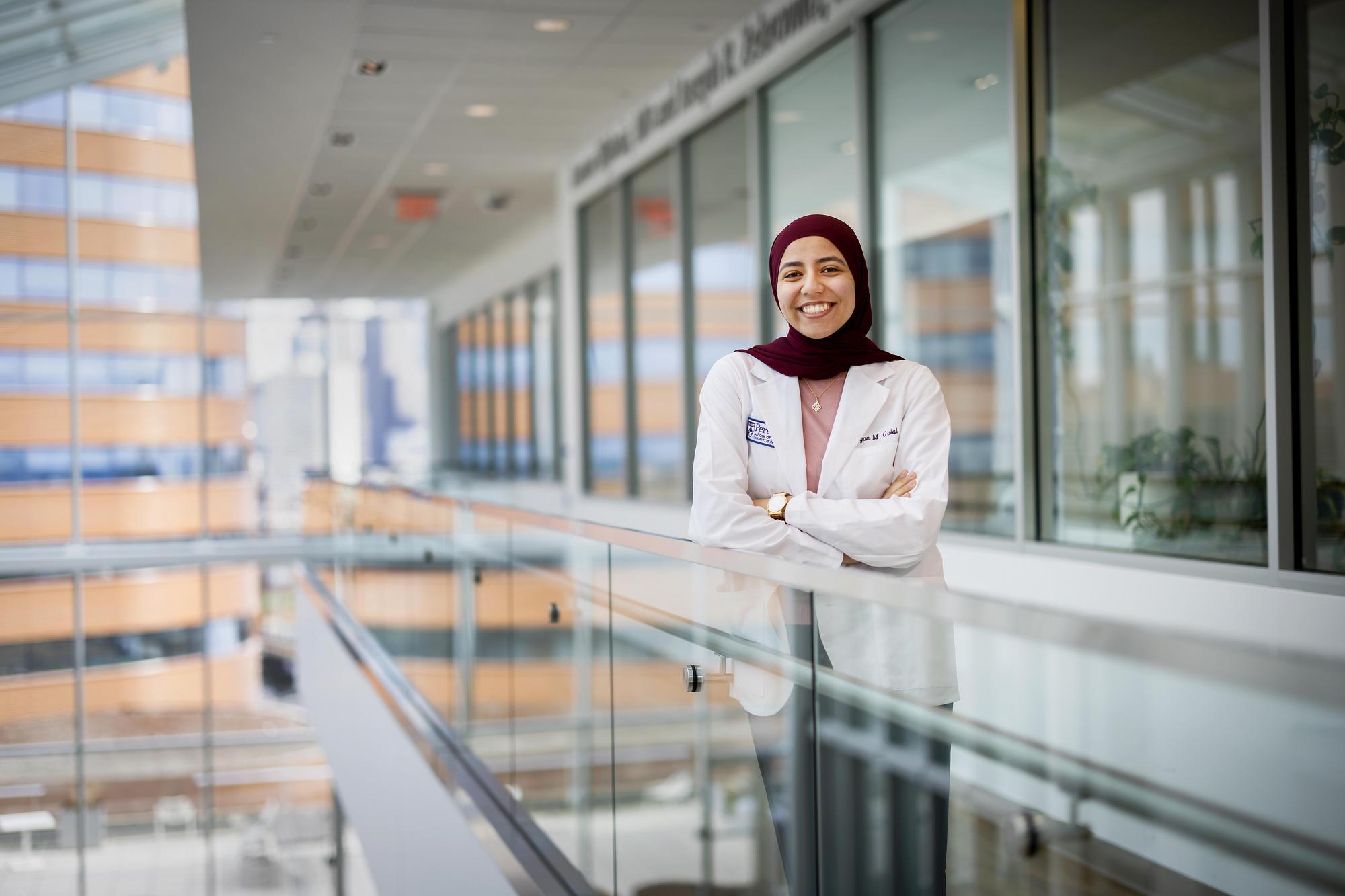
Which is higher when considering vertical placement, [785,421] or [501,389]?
[501,389]

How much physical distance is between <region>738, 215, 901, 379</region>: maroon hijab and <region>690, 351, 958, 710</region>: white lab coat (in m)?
0.03

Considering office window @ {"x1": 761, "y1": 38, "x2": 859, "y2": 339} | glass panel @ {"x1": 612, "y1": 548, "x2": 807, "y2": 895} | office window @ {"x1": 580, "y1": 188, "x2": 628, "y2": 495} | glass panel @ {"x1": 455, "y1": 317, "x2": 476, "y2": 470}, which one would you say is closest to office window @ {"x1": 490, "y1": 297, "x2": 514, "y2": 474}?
glass panel @ {"x1": 455, "y1": 317, "x2": 476, "y2": 470}

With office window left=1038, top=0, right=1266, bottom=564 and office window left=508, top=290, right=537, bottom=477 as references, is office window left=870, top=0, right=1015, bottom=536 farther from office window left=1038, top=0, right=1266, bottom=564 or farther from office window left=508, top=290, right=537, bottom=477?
office window left=508, top=290, right=537, bottom=477

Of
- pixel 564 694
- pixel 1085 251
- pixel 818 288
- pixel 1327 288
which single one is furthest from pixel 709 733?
pixel 1085 251

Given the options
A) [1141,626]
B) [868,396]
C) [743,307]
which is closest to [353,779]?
[743,307]

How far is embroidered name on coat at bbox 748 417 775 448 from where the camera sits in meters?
2.83

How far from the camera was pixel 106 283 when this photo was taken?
58.3ft

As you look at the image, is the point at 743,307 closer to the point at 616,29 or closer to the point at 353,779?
the point at 616,29

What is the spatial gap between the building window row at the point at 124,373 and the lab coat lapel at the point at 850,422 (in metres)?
16.9

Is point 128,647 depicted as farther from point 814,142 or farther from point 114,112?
point 814,142

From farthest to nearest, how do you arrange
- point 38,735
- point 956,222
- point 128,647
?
point 128,647, point 38,735, point 956,222

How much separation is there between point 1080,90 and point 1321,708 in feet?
15.5

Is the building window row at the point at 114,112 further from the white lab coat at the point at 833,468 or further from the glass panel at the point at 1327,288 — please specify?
the white lab coat at the point at 833,468

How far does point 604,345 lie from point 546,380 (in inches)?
219
